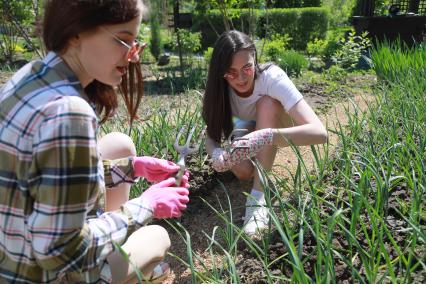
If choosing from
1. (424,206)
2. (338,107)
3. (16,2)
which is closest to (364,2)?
(338,107)

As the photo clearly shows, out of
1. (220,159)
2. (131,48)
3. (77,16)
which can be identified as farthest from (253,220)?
(77,16)

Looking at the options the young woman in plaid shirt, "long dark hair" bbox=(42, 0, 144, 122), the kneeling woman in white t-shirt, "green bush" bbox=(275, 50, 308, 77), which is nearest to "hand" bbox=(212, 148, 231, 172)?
the kneeling woman in white t-shirt

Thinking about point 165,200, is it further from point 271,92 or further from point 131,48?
point 271,92

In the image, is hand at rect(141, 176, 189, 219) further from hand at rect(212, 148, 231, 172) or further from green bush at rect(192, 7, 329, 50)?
green bush at rect(192, 7, 329, 50)

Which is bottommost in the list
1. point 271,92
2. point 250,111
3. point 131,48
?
point 250,111

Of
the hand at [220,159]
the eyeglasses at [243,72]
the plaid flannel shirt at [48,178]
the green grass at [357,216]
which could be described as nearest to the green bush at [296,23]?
the green grass at [357,216]

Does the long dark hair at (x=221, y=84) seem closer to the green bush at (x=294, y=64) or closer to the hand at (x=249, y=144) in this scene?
the hand at (x=249, y=144)

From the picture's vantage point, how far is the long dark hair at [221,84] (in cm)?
200

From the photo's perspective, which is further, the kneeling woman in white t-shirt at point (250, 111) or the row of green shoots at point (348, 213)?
the kneeling woman in white t-shirt at point (250, 111)

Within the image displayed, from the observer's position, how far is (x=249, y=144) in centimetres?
190

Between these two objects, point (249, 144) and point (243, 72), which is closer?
point (249, 144)

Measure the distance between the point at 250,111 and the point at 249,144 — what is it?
1.36 feet

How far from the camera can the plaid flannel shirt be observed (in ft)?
3.11

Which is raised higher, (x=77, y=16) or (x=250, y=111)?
(x=77, y=16)
